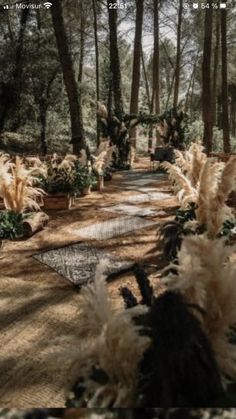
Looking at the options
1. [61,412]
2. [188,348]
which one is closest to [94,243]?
[188,348]

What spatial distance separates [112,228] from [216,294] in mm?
5384

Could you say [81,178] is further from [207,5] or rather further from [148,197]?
[207,5]

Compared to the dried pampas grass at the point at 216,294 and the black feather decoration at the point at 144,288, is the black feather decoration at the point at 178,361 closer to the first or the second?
the dried pampas grass at the point at 216,294

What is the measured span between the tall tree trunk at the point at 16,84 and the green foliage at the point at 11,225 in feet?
46.4

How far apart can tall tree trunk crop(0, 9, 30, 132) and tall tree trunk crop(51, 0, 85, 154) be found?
307 inches

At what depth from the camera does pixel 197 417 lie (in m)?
0.95

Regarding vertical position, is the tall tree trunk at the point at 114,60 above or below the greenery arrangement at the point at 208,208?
above

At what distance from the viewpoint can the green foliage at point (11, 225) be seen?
6.93 metres

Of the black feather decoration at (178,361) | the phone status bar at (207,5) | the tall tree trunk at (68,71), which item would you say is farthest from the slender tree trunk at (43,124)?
the black feather decoration at (178,361)

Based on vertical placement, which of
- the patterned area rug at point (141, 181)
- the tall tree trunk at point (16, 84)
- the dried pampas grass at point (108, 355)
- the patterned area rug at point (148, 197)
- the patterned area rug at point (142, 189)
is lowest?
the patterned area rug at point (148, 197)

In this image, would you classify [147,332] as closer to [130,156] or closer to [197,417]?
[197,417]

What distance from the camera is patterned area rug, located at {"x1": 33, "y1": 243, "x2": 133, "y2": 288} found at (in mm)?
5203

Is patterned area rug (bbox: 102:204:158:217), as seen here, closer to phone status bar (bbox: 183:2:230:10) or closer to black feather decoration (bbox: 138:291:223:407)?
black feather decoration (bbox: 138:291:223:407)

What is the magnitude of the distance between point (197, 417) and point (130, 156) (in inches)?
698
